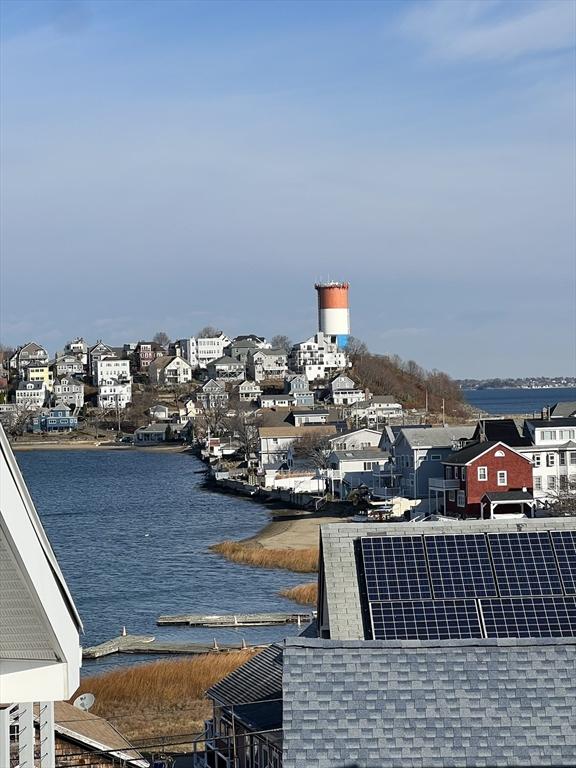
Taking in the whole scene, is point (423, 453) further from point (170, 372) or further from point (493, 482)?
point (170, 372)

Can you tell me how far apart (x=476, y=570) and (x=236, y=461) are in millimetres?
86998

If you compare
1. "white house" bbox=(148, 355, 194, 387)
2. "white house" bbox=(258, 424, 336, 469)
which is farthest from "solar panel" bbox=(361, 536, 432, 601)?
"white house" bbox=(148, 355, 194, 387)

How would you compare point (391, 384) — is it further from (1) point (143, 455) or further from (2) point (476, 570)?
(2) point (476, 570)

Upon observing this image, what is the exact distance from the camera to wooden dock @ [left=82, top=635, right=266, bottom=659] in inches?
1070

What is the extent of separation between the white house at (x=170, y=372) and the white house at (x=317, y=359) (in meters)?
17.5

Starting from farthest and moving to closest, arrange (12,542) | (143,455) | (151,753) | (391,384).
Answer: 1. (391,384)
2. (143,455)
3. (151,753)
4. (12,542)

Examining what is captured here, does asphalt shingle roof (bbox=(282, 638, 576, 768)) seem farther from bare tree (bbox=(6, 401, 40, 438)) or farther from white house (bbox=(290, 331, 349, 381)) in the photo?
white house (bbox=(290, 331, 349, 381))

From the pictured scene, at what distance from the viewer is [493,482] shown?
4919cm

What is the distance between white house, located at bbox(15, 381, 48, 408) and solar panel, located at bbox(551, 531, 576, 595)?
482ft

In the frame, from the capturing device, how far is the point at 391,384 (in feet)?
486

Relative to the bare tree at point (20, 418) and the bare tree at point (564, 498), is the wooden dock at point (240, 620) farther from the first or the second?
the bare tree at point (20, 418)

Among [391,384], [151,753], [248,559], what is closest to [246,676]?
[151,753]

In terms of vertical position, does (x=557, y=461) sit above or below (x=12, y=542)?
below

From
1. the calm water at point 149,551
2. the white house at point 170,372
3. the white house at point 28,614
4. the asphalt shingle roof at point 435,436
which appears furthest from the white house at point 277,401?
the white house at point 28,614
